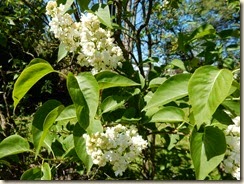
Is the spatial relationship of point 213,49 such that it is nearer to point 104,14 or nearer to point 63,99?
point 104,14

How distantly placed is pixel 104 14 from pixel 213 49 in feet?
1.30

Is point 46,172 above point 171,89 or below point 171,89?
below

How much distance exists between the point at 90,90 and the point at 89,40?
119 millimetres

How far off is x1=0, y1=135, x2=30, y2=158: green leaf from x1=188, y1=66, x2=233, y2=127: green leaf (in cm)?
36

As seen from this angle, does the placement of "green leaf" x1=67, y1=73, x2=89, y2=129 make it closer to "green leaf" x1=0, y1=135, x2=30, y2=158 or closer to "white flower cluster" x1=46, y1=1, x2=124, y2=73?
"white flower cluster" x1=46, y1=1, x2=124, y2=73

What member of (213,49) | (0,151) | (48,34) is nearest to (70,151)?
(0,151)

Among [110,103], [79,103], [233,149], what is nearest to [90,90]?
[79,103]

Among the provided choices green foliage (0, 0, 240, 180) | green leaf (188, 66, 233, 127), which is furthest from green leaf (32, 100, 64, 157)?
green leaf (188, 66, 233, 127)

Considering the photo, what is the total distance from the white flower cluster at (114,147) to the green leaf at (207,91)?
0.49 feet

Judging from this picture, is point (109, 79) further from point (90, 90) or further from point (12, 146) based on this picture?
point (12, 146)

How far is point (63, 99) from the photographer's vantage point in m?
1.51

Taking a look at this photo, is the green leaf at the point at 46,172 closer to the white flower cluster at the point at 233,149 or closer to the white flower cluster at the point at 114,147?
the white flower cluster at the point at 114,147

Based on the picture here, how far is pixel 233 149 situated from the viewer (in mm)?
509

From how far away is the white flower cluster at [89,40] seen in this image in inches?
23.6
